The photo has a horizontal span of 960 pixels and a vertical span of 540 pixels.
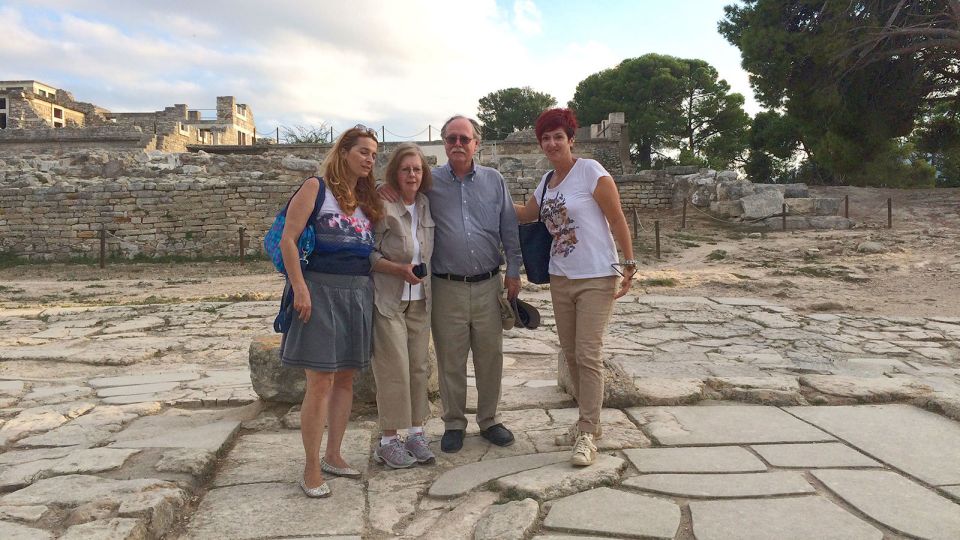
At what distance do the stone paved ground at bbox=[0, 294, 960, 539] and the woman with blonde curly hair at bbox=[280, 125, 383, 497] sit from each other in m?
0.34

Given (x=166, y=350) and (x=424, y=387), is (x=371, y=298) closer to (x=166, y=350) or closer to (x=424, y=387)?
(x=424, y=387)

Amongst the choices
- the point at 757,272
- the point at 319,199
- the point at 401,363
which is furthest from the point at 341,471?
the point at 757,272

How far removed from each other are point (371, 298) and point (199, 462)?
1038 mm

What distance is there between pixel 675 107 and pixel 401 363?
33.4 metres

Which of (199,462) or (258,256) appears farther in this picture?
(258,256)

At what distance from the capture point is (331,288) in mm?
2787

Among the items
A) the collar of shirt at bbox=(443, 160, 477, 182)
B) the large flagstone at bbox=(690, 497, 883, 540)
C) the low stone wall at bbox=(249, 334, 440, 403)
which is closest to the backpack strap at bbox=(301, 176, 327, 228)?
the collar of shirt at bbox=(443, 160, 477, 182)

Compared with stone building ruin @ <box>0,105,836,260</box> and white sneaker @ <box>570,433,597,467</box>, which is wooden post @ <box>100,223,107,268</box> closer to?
stone building ruin @ <box>0,105,836,260</box>

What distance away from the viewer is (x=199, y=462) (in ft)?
9.74

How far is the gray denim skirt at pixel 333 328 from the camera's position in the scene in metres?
2.73

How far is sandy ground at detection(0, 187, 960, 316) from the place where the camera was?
30.4 ft

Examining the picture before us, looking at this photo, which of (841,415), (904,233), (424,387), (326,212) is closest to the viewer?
(326,212)

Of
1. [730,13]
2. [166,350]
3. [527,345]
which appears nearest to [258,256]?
[166,350]

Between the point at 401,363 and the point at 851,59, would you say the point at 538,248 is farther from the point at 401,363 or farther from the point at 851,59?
the point at 851,59
